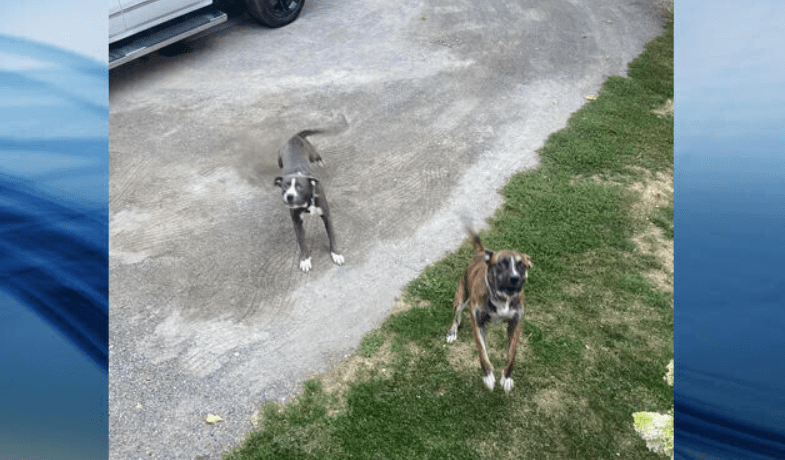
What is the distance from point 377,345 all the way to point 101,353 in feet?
8.81

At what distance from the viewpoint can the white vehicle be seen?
907cm

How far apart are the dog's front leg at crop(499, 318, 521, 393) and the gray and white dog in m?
2.31

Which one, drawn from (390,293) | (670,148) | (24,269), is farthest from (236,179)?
(670,148)

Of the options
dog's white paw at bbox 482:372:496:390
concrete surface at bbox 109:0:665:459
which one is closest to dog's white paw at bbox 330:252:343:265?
concrete surface at bbox 109:0:665:459

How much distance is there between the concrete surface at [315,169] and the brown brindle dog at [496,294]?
1.34 m

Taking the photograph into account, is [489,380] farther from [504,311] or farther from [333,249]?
[333,249]

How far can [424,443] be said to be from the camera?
199 inches

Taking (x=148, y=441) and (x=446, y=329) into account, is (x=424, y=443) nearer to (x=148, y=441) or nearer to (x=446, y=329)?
(x=446, y=329)

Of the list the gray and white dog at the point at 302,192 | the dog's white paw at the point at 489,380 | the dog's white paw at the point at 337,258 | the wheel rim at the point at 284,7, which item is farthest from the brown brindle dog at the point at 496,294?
the wheel rim at the point at 284,7

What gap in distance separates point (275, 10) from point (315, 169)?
4754 mm

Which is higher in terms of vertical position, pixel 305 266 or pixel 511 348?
pixel 511 348

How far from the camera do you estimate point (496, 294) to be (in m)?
4.86

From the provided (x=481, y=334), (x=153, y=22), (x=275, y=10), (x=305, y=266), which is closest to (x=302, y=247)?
(x=305, y=266)

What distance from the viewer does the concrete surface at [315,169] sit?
18.9 ft
